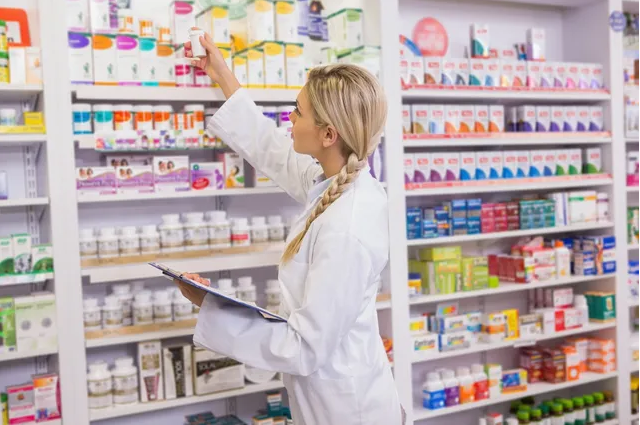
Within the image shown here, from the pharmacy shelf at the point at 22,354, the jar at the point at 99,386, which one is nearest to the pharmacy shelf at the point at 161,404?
the jar at the point at 99,386

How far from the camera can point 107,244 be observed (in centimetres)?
336

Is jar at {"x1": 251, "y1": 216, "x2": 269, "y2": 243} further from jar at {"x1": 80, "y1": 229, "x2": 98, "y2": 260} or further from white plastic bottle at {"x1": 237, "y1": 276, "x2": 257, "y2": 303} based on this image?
jar at {"x1": 80, "y1": 229, "x2": 98, "y2": 260}

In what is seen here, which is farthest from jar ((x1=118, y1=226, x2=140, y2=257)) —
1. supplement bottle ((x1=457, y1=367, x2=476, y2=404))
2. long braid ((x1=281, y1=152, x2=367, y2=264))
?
supplement bottle ((x1=457, y1=367, x2=476, y2=404))

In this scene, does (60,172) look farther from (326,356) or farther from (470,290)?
(470,290)

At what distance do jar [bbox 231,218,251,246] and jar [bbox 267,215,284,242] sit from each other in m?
0.12

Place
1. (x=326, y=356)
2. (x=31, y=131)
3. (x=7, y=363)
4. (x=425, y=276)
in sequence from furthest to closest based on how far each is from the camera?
1. (x=425, y=276)
2. (x=7, y=363)
3. (x=31, y=131)
4. (x=326, y=356)

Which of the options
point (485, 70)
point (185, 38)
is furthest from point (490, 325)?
point (185, 38)

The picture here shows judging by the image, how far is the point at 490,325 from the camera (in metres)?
4.44

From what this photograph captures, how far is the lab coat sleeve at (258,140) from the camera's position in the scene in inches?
119

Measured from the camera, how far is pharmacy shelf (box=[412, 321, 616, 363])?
423 cm

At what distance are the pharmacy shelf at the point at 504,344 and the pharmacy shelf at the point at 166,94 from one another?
1676mm

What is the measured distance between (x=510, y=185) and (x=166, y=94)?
85.6 inches

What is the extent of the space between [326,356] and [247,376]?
5.64 feet

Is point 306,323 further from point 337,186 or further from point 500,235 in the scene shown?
point 500,235
